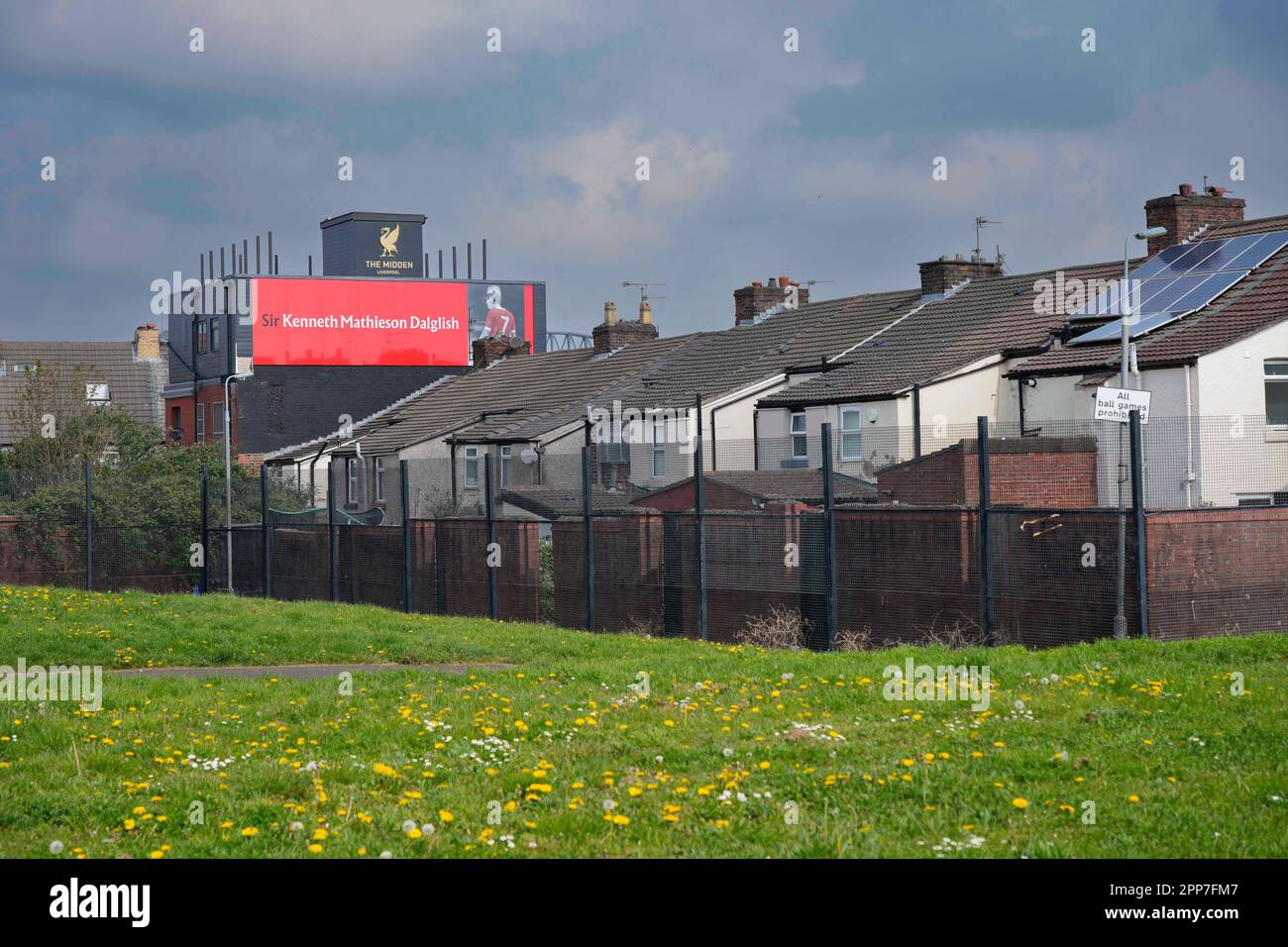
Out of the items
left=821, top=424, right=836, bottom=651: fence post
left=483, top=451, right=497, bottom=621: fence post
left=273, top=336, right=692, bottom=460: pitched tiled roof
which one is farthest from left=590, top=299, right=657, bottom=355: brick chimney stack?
left=821, top=424, right=836, bottom=651: fence post

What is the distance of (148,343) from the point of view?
253 feet

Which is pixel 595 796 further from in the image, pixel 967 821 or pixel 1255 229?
pixel 1255 229

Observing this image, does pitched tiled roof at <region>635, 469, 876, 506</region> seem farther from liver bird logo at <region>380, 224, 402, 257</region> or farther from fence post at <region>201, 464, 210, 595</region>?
liver bird logo at <region>380, 224, 402, 257</region>

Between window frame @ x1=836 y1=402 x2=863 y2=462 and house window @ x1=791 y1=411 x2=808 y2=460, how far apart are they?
0.84 meters

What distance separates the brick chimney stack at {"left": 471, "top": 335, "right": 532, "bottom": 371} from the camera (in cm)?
6038

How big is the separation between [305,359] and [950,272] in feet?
106

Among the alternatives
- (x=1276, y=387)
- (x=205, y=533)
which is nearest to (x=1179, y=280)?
(x=1276, y=387)

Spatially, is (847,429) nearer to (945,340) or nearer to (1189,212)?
(945,340)

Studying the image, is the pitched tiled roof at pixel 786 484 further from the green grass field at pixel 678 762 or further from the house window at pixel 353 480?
the house window at pixel 353 480

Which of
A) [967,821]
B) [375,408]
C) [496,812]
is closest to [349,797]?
[496,812]

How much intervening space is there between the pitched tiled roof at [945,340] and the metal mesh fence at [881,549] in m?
3.35

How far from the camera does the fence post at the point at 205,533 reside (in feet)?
99.1
